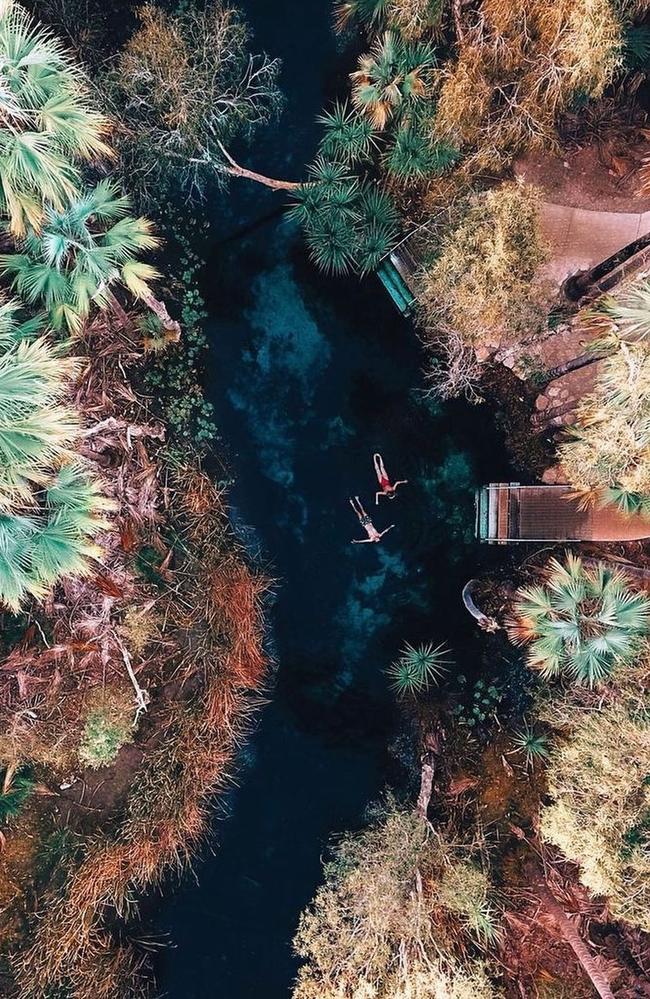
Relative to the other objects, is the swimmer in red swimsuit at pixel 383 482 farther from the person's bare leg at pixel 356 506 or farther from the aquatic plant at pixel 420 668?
the aquatic plant at pixel 420 668

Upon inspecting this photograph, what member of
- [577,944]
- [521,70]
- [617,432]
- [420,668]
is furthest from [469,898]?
[521,70]

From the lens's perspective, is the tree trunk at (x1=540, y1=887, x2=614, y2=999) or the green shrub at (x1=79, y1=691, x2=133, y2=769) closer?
the tree trunk at (x1=540, y1=887, x2=614, y2=999)

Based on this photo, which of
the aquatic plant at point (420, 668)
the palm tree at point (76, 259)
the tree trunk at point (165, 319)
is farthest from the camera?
the aquatic plant at point (420, 668)

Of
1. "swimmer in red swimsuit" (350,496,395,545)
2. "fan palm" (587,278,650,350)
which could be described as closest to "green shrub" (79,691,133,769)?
"swimmer in red swimsuit" (350,496,395,545)

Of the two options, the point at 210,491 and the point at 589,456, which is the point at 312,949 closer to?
the point at 210,491

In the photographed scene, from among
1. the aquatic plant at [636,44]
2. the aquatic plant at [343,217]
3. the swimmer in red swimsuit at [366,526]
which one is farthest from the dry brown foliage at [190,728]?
the aquatic plant at [636,44]

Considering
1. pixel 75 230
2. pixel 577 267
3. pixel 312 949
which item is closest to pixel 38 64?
pixel 75 230

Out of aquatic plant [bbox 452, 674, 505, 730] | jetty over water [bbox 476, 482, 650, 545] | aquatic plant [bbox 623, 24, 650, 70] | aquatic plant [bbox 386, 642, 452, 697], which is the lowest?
aquatic plant [bbox 452, 674, 505, 730]

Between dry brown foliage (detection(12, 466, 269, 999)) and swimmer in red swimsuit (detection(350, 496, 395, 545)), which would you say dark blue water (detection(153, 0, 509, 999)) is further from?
dry brown foliage (detection(12, 466, 269, 999))
